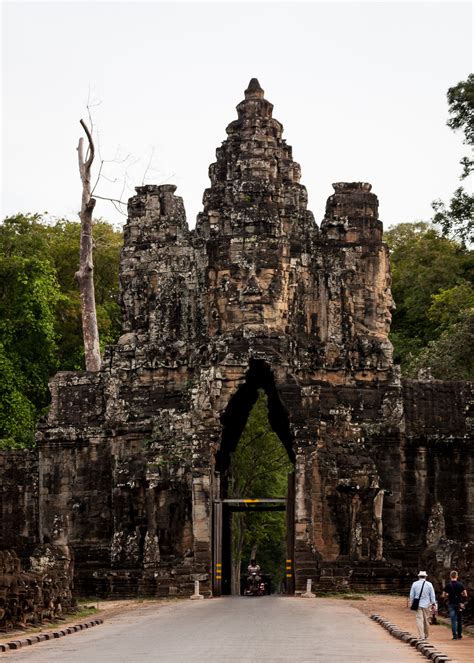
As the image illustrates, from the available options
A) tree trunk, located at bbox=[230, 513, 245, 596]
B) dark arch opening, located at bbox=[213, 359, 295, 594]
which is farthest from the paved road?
tree trunk, located at bbox=[230, 513, 245, 596]

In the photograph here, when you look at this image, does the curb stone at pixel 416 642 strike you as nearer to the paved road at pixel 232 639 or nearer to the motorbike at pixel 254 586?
the paved road at pixel 232 639

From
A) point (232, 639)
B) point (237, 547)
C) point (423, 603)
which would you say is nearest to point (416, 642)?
point (423, 603)

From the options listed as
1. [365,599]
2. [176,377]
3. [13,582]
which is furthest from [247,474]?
[13,582]

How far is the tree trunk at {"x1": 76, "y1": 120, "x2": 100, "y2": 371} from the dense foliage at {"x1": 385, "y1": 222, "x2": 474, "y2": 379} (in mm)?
10605

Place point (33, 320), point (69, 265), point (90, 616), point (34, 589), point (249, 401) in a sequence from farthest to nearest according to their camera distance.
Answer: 1. point (69, 265)
2. point (33, 320)
3. point (249, 401)
4. point (90, 616)
5. point (34, 589)

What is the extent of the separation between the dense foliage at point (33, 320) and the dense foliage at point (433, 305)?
1159 centimetres

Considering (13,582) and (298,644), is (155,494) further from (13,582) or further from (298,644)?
(298,644)

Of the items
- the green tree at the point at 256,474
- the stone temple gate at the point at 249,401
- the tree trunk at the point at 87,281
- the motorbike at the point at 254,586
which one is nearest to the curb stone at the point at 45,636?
the stone temple gate at the point at 249,401

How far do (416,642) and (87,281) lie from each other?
32.1 m

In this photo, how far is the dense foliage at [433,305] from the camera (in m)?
52.6

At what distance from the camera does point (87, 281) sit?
54188mm

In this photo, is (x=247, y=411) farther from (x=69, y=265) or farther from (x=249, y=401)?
(x=69, y=265)

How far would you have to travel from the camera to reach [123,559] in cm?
4244

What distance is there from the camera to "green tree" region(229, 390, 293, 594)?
5984cm
